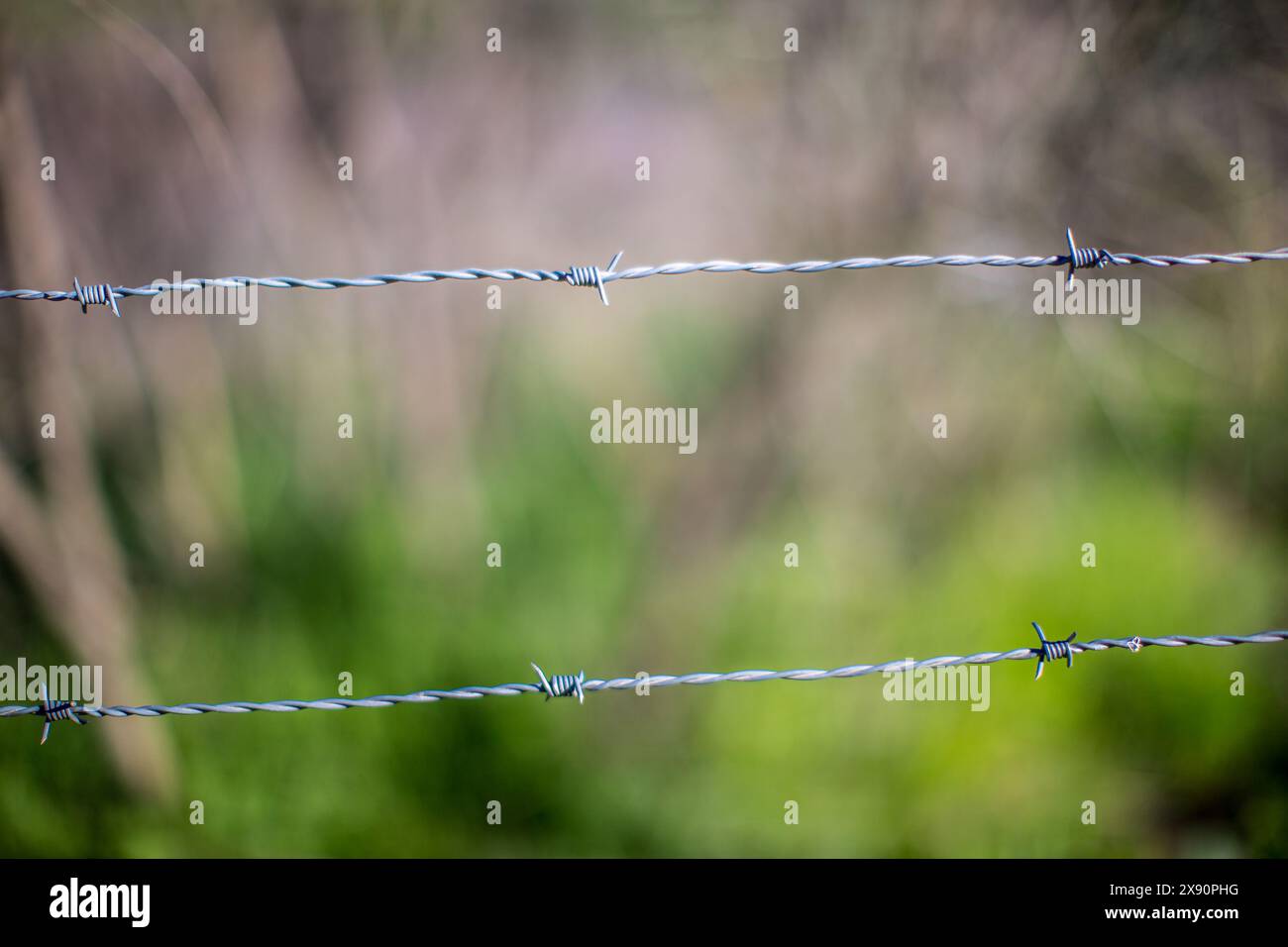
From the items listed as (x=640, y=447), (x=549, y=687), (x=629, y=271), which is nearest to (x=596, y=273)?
(x=629, y=271)

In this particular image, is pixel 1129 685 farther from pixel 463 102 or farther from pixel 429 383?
pixel 463 102

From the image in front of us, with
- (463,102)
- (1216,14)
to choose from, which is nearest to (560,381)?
(463,102)

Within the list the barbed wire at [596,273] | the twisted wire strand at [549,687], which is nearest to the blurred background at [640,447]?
the barbed wire at [596,273]

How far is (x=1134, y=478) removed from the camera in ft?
10.9

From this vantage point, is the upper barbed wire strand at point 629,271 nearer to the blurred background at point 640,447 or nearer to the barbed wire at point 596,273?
the barbed wire at point 596,273

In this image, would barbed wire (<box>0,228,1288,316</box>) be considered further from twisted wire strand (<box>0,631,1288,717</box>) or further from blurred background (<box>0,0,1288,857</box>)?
blurred background (<box>0,0,1288,857</box>)

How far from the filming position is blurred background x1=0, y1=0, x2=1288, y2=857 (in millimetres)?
2607

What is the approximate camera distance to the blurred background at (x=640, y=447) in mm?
2607

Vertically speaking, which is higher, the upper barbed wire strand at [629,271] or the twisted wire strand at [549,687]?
the upper barbed wire strand at [629,271]

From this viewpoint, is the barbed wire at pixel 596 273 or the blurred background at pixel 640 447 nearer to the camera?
the barbed wire at pixel 596 273
